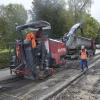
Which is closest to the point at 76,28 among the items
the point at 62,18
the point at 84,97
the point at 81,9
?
the point at 84,97

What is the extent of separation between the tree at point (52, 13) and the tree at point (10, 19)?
399cm

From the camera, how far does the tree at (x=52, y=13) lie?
53312mm

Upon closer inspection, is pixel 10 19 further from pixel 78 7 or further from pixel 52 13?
pixel 78 7

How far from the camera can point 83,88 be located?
14305 mm

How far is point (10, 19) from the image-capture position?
57.4 metres

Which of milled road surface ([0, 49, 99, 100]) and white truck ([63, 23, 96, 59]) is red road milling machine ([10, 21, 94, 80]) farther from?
white truck ([63, 23, 96, 59])

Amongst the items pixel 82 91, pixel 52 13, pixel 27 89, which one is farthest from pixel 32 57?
pixel 52 13

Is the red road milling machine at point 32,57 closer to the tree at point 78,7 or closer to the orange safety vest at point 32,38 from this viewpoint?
the orange safety vest at point 32,38

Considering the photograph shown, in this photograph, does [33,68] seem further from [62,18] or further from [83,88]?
[62,18]

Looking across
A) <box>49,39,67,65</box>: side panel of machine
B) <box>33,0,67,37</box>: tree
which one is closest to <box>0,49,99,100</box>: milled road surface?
<box>49,39,67,65</box>: side panel of machine

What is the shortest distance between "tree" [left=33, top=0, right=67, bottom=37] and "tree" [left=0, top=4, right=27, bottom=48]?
3993 millimetres

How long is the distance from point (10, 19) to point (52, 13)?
8.12 meters

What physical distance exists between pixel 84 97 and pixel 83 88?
2.04m

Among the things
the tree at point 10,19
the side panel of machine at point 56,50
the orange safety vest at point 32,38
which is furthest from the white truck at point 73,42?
the tree at point 10,19
